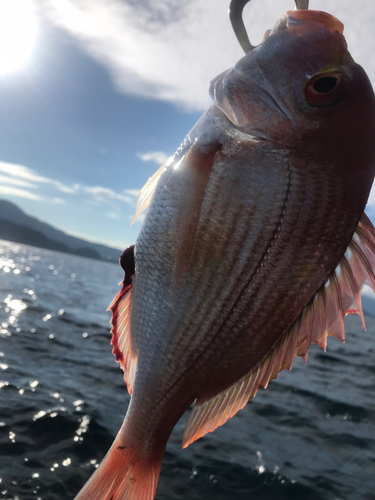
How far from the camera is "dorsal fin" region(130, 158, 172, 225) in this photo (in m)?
1.99

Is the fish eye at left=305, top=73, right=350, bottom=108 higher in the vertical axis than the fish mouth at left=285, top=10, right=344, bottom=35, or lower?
lower

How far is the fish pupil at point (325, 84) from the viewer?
1598mm

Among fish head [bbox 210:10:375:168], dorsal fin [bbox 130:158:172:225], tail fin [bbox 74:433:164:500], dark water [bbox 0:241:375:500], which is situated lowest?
dark water [bbox 0:241:375:500]

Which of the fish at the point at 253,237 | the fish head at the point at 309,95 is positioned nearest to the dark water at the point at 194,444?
the fish at the point at 253,237

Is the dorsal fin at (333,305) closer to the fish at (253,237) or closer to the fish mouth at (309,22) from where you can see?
the fish at (253,237)

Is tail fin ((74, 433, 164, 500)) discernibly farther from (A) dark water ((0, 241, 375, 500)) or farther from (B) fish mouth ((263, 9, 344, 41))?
(A) dark water ((0, 241, 375, 500))

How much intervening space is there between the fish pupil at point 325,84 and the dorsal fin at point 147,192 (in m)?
0.80

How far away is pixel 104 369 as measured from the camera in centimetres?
860

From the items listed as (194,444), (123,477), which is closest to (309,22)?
(123,477)

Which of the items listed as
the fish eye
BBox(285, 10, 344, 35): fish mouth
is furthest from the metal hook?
the fish eye

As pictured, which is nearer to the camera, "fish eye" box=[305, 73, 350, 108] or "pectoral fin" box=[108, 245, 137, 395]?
"fish eye" box=[305, 73, 350, 108]

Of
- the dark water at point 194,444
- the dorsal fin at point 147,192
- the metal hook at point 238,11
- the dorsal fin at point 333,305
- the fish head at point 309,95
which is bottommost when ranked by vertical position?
the dark water at point 194,444

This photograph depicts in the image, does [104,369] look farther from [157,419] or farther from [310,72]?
[310,72]

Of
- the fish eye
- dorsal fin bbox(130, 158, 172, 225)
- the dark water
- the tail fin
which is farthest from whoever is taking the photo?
the dark water
